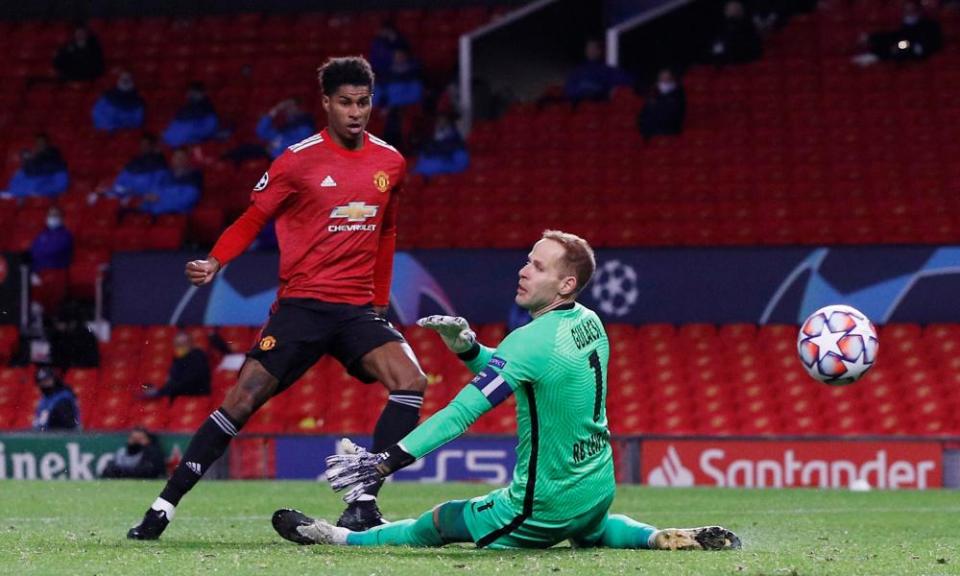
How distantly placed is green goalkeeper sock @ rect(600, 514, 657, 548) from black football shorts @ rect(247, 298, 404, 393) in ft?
4.71

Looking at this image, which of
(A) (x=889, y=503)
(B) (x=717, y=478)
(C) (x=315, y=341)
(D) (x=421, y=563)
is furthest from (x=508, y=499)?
(B) (x=717, y=478)

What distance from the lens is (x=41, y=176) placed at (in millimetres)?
21953

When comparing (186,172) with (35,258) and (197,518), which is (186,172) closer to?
(35,258)

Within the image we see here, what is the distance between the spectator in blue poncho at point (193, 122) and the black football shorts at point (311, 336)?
1505 cm

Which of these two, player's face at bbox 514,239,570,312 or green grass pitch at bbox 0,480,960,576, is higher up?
player's face at bbox 514,239,570,312

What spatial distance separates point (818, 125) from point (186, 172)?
25.1 feet

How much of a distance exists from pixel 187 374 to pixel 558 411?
459 inches

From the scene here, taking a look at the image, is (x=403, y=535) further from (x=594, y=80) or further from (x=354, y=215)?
(x=594, y=80)

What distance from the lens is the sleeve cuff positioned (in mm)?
7113

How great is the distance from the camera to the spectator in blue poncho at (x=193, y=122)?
2266 centimetres

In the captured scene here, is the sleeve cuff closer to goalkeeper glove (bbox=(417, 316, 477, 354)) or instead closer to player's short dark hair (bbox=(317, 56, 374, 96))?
goalkeeper glove (bbox=(417, 316, 477, 354))

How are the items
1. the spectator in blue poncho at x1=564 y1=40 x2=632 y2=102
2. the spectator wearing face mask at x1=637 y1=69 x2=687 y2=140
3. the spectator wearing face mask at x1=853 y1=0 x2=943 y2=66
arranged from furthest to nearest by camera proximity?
the spectator in blue poncho at x1=564 y1=40 x2=632 y2=102, the spectator wearing face mask at x1=853 y1=0 x2=943 y2=66, the spectator wearing face mask at x1=637 y1=69 x2=687 y2=140

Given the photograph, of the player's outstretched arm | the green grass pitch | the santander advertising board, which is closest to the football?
the green grass pitch

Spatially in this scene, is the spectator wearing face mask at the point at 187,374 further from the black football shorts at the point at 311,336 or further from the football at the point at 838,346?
the black football shorts at the point at 311,336
